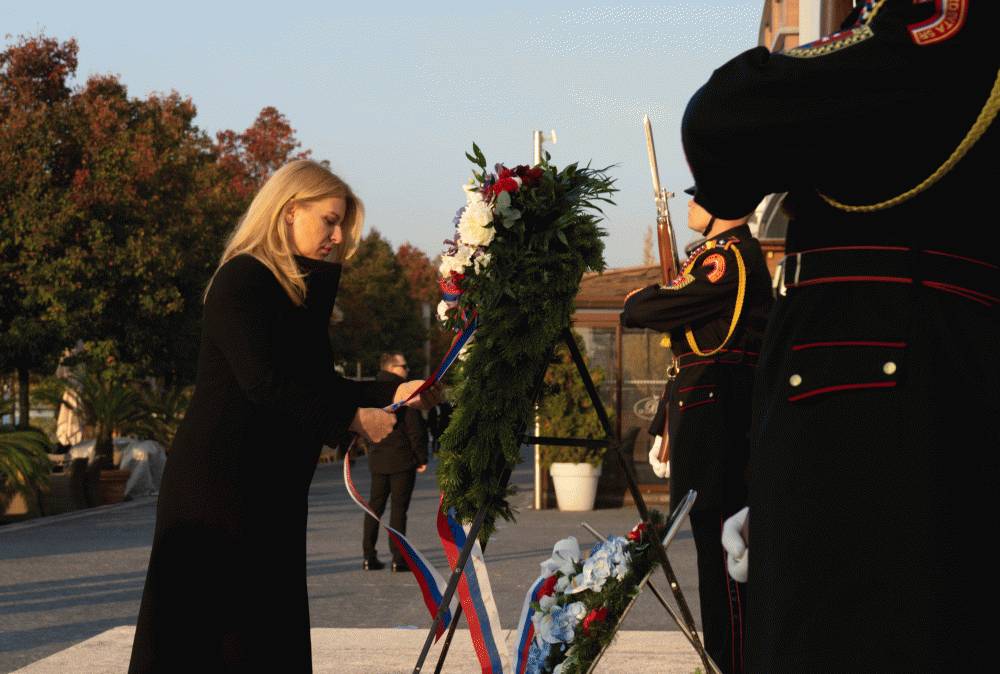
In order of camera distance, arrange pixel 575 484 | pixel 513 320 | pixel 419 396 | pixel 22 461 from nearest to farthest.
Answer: pixel 419 396, pixel 513 320, pixel 22 461, pixel 575 484

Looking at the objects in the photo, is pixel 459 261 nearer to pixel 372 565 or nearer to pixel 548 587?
pixel 548 587

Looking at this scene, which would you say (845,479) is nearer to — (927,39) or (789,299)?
(789,299)

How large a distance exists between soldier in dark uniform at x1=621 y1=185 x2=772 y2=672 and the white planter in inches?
473

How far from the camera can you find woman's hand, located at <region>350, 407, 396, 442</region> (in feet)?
13.9

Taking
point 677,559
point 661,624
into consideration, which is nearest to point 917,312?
point 661,624

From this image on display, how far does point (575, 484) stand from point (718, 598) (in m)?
12.5

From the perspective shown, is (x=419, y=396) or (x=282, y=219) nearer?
(x=282, y=219)

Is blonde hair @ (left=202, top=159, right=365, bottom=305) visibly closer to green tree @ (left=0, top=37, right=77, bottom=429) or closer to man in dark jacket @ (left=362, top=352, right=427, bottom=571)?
man in dark jacket @ (left=362, top=352, right=427, bottom=571)

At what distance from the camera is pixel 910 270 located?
7.20 ft

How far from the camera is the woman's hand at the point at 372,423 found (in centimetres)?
424

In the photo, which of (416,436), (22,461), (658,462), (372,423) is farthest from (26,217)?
(372,423)

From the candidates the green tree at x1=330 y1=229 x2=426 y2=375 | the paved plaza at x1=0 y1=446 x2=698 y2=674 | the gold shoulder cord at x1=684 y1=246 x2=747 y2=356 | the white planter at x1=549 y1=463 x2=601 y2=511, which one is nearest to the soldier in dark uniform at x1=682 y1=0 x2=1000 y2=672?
the gold shoulder cord at x1=684 y1=246 x2=747 y2=356

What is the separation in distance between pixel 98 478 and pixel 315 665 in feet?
44.6

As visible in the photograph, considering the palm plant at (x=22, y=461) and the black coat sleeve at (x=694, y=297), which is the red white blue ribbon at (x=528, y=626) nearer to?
the black coat sleeve at (x=694, y=297)
